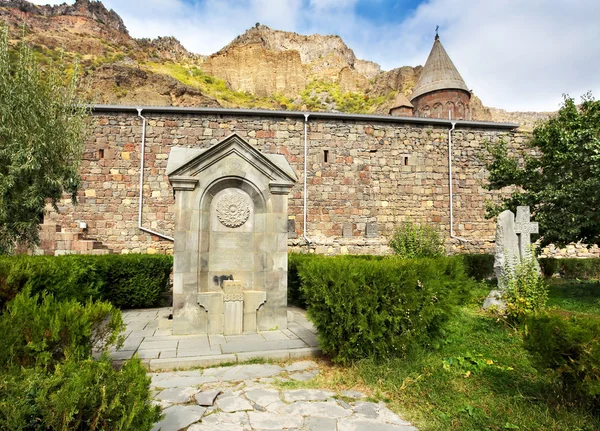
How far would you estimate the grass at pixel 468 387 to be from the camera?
2.79 m

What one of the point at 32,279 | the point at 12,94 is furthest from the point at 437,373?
the point at 12,94

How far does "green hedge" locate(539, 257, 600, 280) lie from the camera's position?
43.1 ft

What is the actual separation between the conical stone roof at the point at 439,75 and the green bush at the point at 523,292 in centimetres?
2423

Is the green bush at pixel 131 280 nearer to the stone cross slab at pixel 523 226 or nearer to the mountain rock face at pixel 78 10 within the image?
the stone cross slab at pixel 523 226

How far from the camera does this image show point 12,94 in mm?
8328

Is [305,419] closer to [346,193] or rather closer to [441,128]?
[346,193]

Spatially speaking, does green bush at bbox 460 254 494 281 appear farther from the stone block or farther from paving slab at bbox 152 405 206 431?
paving slab at bbox 152 405 206 431

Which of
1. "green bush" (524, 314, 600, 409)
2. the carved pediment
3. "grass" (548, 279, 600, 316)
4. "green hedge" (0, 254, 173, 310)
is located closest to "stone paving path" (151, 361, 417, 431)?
"green bush" (524, 314, 600, 409)

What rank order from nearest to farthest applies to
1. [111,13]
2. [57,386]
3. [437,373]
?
[57,386], [437,373], [111,13]

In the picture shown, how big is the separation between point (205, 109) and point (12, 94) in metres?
6.79

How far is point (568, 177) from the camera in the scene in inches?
330

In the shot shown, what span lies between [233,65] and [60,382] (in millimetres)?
58770

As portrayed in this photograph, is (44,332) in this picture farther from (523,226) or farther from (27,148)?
(523,226)

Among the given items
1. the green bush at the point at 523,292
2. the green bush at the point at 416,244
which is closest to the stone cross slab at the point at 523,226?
the green bush at the point at 523,292
